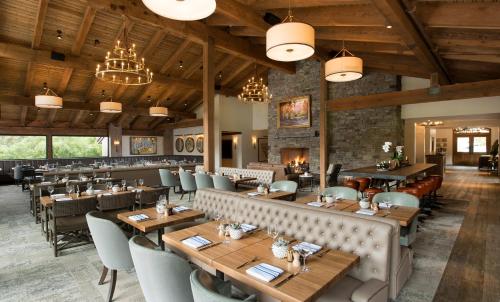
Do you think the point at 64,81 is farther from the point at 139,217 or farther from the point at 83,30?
the point at 139,217

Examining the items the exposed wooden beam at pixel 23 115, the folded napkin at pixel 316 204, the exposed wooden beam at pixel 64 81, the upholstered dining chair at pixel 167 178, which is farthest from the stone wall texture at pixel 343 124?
the exposed wooden beam at pixel 23 115

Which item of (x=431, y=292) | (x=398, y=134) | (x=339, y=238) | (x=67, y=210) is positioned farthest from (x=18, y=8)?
(x=398, y=134)

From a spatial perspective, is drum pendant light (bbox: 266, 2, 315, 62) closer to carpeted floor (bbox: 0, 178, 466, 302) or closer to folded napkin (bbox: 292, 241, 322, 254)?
folded napkin (bbox: 292, 241, 322, 254)

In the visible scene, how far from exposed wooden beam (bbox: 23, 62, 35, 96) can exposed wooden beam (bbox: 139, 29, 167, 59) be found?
12.2ft

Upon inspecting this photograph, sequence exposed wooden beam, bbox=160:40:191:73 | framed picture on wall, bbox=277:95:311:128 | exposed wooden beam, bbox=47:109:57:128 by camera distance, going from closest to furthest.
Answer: exposed wooden beam, bbox=160:40:191:73, framed picture on wall, bbox=277:95:311:128, exposed wooden beam, bbox=47:109:57:128

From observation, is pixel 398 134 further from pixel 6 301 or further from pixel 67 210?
pixel 6 301

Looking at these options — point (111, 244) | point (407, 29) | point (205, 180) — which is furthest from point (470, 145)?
point (111, 244)

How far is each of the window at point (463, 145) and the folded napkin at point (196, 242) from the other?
20.9m

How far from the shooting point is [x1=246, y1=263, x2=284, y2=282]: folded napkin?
1728mm

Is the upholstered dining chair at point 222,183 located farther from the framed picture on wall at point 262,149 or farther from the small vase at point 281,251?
the framed picture on wall at point 262,149

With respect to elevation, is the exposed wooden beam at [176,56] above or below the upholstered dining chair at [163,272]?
above

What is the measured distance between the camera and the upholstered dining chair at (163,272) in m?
1.75

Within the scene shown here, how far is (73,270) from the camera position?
3.41m

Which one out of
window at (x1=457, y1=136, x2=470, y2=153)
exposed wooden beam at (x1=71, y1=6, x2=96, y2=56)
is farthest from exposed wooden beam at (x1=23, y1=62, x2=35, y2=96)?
window at (x1=457, y1=136, x2=470, y2=153)
